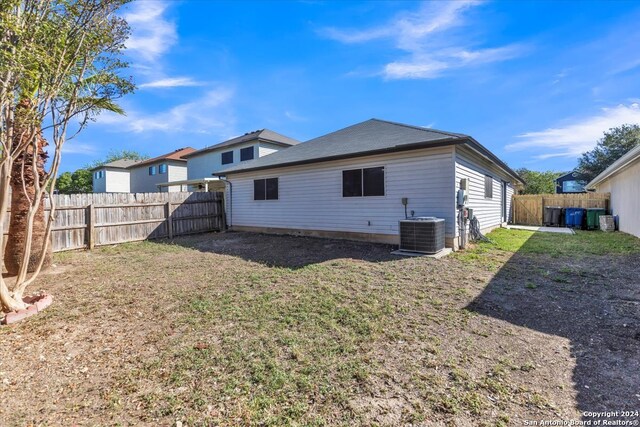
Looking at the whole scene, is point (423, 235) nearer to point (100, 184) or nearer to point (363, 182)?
point (363, 182)

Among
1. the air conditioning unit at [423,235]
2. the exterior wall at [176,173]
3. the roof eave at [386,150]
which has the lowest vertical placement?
the air conditioning unit at [423,235]

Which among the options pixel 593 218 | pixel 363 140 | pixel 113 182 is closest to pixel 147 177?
pixel 113 182

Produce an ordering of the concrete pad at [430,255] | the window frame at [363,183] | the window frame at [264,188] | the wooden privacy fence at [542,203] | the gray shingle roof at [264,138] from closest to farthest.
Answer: the concrete pad at [430,255], the window frame at [363,183], the window frame at [264,188], the wooden privacy fence at [542,203], the gray shingle roof at [264,138]

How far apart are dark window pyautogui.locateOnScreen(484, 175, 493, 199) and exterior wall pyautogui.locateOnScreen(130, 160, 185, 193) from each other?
25.0 m

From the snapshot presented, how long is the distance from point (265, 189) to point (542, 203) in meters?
14.4

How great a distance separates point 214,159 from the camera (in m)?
22.6

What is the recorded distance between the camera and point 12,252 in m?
5.73

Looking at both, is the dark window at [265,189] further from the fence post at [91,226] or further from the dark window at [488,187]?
the dark window at [488,187]

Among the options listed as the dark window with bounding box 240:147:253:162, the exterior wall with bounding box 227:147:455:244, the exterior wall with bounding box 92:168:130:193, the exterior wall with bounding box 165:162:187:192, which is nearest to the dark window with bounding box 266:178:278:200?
the exterior wall with bounding box 227:147:455:244

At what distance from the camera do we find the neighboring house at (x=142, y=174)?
26.5m

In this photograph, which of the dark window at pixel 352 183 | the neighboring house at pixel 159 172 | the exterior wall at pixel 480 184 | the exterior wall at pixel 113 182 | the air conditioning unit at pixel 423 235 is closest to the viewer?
the air conditioning unit at pixel 423 235

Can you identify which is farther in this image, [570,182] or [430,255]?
[570,182]

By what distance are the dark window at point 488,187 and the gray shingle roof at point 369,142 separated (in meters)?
0.61

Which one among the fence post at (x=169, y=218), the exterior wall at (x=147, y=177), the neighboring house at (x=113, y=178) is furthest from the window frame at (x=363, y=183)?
the neighboring house at (x=113, y=178)
